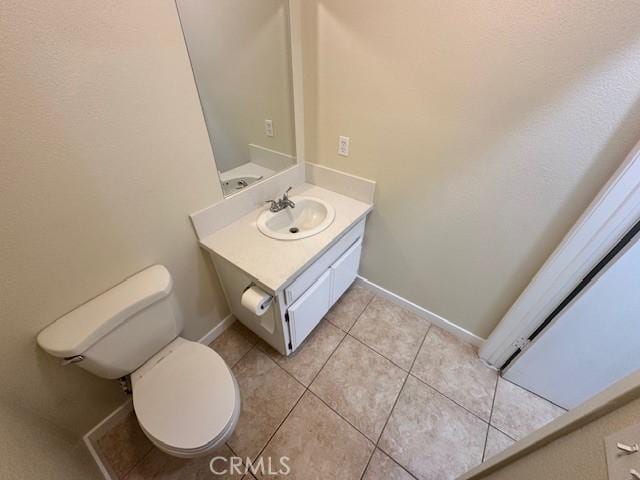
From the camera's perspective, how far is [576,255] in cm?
98

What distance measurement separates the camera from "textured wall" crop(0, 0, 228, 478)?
0.67 m

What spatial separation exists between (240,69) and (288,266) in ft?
3.20

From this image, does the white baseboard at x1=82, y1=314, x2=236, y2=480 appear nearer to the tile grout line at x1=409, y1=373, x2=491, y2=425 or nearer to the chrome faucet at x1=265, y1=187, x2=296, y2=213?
the chrome faucet at x1=265, y1=187, x2=296, y2=213

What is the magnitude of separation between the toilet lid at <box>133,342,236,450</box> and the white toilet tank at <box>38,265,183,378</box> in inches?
4.2

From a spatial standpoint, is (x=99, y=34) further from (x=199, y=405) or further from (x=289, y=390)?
(x=289, y=390)

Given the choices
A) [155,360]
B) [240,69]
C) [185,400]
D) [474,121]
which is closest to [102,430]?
[155,360]

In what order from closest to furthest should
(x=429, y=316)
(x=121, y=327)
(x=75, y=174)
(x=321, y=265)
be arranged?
(x=75, y=174) → (x=121, y=327) → (x=321, y=265) → (x=429, y=316)

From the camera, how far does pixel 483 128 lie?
101 centimetres

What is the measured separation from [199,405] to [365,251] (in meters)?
1.25

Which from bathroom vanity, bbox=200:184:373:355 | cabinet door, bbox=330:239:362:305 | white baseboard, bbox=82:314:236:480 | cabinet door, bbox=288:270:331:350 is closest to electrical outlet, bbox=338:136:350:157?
bathroom vanity, bbox=200:184:373:355

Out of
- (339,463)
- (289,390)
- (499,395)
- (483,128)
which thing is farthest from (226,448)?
(483,128)

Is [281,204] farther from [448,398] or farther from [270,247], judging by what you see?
[448,398]

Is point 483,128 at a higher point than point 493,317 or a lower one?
higher

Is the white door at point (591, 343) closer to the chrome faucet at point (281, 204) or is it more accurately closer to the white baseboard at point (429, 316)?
the white baseboard at point (429, 316)
